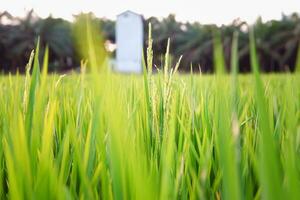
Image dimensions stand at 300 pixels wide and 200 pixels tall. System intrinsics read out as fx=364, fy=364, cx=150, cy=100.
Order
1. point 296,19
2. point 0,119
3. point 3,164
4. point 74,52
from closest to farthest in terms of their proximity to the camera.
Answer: point 3,164
point 0,119
point 296,19
point 74,52

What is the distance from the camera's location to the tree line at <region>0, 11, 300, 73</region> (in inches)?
727

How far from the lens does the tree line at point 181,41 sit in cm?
1847

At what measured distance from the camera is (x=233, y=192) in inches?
7.4

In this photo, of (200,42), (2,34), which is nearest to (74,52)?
(2,34)

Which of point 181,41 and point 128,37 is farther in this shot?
point 181,41

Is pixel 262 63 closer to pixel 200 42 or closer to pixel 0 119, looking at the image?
pixel 200 42

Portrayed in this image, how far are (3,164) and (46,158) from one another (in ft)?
0.78

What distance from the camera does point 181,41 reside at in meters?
22.7

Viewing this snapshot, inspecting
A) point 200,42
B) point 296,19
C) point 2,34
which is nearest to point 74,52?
point 2,34

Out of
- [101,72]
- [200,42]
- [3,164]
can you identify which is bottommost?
[3,164]

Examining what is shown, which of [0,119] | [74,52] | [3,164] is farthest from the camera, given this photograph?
[74,52]

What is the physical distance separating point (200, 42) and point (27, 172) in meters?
22.0

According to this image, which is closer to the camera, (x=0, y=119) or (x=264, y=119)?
(x=264, y=119)

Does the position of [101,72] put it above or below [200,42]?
below
